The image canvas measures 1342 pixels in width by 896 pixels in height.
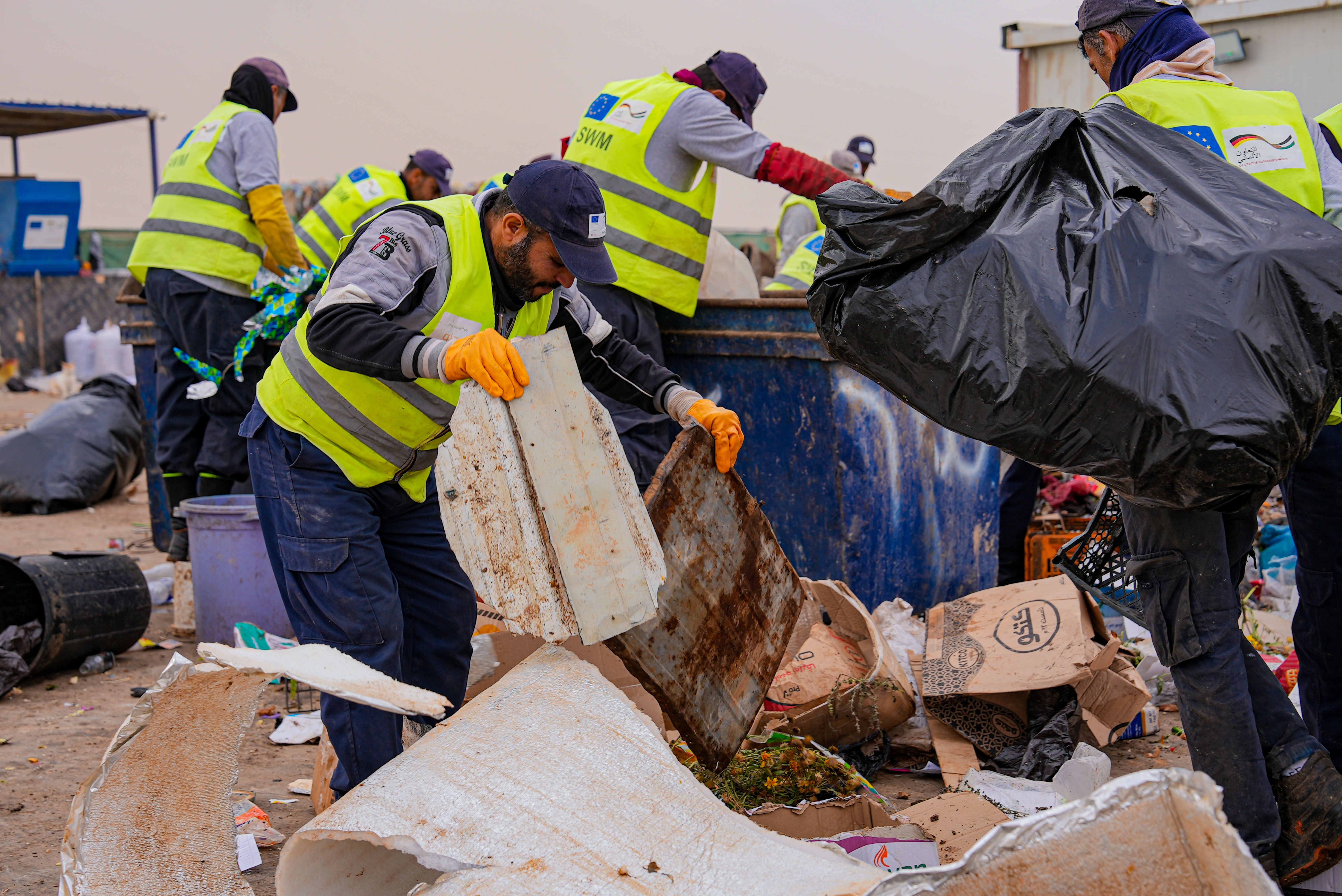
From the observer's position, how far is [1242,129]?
7.38ft

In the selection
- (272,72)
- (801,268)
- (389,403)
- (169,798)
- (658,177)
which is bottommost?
(169,798)

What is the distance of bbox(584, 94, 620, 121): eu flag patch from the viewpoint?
3867 millimetres

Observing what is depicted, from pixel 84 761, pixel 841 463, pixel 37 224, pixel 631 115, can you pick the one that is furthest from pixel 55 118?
pixel 841 463

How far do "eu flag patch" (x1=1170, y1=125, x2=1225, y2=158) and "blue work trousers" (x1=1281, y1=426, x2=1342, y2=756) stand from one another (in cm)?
65

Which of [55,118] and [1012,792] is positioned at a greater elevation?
[55,118]

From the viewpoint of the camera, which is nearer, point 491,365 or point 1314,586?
point 491,365

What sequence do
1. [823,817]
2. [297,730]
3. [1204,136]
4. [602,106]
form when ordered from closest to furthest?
1. [1204,136]
2. [823,817]
3. [297,730]
4. [602,106]

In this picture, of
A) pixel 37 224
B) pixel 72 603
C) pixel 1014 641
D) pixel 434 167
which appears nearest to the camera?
pixel 1014 641

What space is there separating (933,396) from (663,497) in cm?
57

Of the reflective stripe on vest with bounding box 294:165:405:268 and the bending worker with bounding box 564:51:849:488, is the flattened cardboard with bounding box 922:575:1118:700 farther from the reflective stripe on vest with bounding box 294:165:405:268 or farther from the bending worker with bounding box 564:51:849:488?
the reflective stripe on vest with bounding box 294:165:405:268

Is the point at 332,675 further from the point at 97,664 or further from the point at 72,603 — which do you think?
the point at 97,664

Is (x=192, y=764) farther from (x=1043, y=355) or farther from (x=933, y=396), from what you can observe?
(x=1043, y=355)

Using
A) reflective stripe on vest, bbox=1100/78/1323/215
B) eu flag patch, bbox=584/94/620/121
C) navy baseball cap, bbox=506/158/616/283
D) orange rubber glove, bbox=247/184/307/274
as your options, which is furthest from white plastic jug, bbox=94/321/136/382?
reflective stripe on vest, bbox=1100/78/1323/215

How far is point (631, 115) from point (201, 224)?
6.81ft
